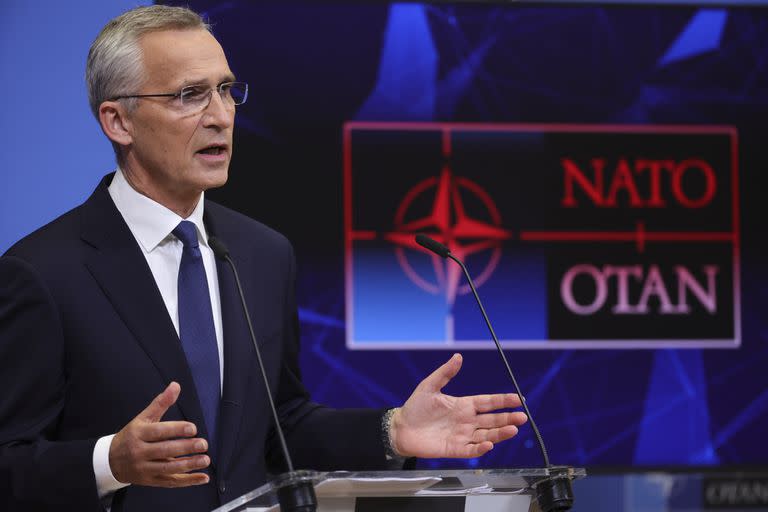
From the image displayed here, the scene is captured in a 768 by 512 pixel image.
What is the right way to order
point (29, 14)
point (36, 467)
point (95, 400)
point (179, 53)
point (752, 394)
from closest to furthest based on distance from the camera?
point (36, 467), point (95, 400), point (179, 53), point (29, 14), point (752, 394)

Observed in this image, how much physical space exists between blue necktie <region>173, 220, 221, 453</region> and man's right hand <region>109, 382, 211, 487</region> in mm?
407

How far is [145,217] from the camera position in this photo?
2.27 m

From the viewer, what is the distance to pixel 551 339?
3684 mm

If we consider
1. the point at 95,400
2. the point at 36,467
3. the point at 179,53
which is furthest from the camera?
the point at 179,53

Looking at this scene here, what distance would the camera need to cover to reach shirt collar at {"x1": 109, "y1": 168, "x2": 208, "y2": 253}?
A: 2256 millimetres

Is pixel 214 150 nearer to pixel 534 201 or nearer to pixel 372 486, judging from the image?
pixel 372 486

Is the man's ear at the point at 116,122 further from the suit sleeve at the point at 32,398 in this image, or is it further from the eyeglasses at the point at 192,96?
the suit sleeve at the point at 32,398

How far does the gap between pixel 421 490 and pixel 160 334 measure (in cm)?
64

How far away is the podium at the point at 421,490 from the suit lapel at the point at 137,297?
0.48m

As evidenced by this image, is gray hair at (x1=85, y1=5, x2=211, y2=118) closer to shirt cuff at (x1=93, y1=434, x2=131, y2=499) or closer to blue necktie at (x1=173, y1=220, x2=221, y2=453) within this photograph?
blue necktie at (x1=173, y1=220, x2=221, y2=453)

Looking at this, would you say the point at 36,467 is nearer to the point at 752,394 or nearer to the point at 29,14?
the point at 29,14

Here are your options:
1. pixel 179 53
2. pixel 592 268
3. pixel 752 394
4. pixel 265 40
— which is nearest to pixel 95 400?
pixel 179 53

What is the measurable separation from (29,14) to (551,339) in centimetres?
193

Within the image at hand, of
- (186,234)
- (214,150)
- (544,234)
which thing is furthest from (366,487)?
(544,234)
